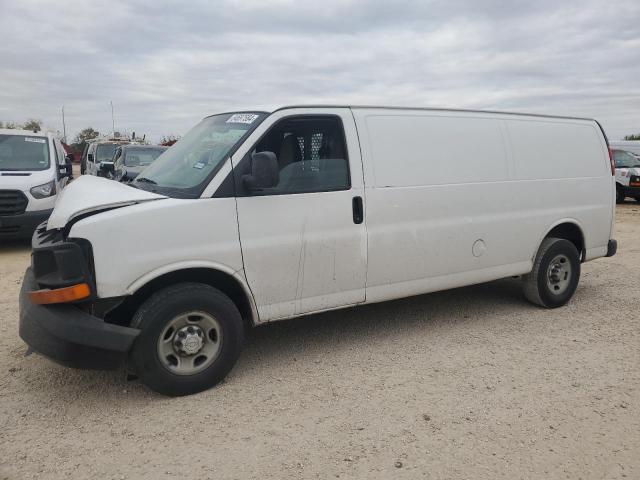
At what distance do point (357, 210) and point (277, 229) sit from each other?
0.71 metres

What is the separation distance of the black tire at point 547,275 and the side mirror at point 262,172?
3245mm

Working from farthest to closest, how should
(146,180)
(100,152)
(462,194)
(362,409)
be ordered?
(100,152)
(462,194)
(146,180)
(362,409)

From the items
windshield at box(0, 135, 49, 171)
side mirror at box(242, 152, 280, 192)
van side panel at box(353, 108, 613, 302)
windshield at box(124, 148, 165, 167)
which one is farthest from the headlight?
van side panel at box(353, 108, 613, 302)

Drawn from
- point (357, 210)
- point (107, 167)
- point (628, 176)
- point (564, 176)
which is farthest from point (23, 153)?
point (628, 176)

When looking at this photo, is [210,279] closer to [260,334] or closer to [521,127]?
[260,334]

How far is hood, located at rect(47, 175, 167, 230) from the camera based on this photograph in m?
3.63

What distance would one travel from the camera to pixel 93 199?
3820mm

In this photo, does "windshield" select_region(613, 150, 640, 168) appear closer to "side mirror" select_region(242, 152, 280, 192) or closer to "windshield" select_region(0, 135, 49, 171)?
"windshield" select_region(0, 135, 49, 171)

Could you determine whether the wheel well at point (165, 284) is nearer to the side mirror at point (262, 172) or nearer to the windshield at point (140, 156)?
the side mirror at point (262, 172)

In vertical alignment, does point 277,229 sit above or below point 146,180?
below

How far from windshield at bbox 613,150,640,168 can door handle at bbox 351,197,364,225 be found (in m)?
15.8

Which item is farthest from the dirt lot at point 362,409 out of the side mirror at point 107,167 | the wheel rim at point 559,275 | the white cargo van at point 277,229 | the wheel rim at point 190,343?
the side mirror at point 107,167

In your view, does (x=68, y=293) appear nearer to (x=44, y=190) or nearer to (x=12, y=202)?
(x=12, y=202)

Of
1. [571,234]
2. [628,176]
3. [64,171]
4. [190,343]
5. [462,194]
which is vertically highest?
[64,171]
